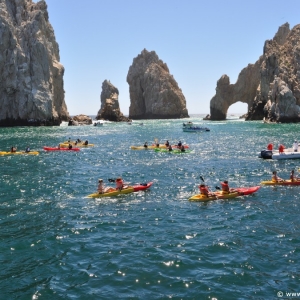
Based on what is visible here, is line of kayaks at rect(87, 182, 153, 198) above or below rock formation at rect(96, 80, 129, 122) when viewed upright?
below

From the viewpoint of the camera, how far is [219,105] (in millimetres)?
170375

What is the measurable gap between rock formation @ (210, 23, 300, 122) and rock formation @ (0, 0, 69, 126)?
2671 inches

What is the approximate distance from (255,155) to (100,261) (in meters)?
37.7

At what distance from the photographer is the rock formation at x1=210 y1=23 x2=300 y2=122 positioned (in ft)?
374

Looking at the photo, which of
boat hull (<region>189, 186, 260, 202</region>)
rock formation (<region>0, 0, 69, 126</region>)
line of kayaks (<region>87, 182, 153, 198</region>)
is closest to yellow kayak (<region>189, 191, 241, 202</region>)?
boat hull (<region>189, 186, 260, 202</region>)

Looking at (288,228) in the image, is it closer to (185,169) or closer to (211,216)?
(211,216)

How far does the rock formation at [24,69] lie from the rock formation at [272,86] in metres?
67.8

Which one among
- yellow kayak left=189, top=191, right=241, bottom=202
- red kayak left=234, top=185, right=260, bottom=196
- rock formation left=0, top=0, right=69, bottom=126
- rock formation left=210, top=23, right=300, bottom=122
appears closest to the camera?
yellow kayak left=189, top=191, right=241, bottom=202

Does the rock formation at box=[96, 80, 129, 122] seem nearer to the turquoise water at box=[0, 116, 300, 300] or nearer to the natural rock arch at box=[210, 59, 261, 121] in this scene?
the natural rock arch at box=[210, 59, 261, 121]

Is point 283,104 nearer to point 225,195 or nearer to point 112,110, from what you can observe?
point 112,110

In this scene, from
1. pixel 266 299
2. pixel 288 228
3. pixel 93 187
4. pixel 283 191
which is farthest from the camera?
pixel 93 187

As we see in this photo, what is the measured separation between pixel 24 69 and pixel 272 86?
75.3 meters

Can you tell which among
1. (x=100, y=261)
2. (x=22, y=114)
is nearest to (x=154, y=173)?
(x=100, y=261)

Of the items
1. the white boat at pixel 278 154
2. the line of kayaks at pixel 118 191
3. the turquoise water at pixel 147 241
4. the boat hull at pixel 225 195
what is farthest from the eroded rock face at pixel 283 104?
the line of kayaks at pixel 118 191
